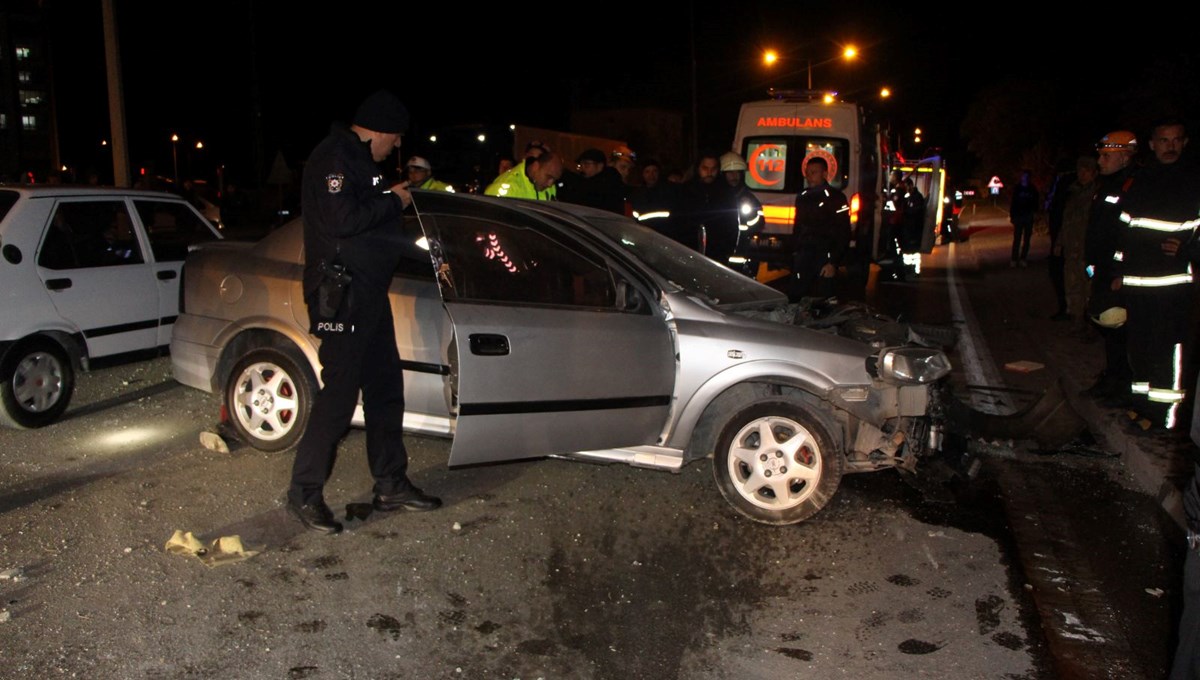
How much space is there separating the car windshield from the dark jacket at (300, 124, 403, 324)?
1339 mm

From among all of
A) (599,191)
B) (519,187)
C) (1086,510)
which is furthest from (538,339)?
(599,191)

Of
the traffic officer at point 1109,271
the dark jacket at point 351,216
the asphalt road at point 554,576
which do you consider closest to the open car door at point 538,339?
the dark jacket at point 351,216

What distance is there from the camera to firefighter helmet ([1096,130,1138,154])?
773cm

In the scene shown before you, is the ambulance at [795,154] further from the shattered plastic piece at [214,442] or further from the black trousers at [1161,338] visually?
the shattered plastic piece at [214,442]

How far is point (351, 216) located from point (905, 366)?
9.11 ft

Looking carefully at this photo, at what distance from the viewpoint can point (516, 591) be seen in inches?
166

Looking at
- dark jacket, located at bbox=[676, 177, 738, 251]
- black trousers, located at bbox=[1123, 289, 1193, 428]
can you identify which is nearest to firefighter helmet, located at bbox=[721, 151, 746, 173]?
dark jacket, located at bbox=[676, 177, 738, 251]

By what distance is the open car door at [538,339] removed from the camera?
4762mm

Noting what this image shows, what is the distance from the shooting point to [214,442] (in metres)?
6.07

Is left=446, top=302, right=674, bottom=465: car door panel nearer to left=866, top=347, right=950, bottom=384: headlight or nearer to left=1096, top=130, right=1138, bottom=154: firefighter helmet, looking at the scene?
left=866, top=347, right=950, bottom=384: headlight

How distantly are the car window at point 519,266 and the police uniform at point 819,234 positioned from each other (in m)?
4.39

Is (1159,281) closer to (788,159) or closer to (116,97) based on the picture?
(788,159)

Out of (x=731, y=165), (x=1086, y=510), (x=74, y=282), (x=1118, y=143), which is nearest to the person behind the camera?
(x=1086, y=510)

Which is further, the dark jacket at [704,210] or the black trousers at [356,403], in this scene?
the dark jacket at [704,210]
